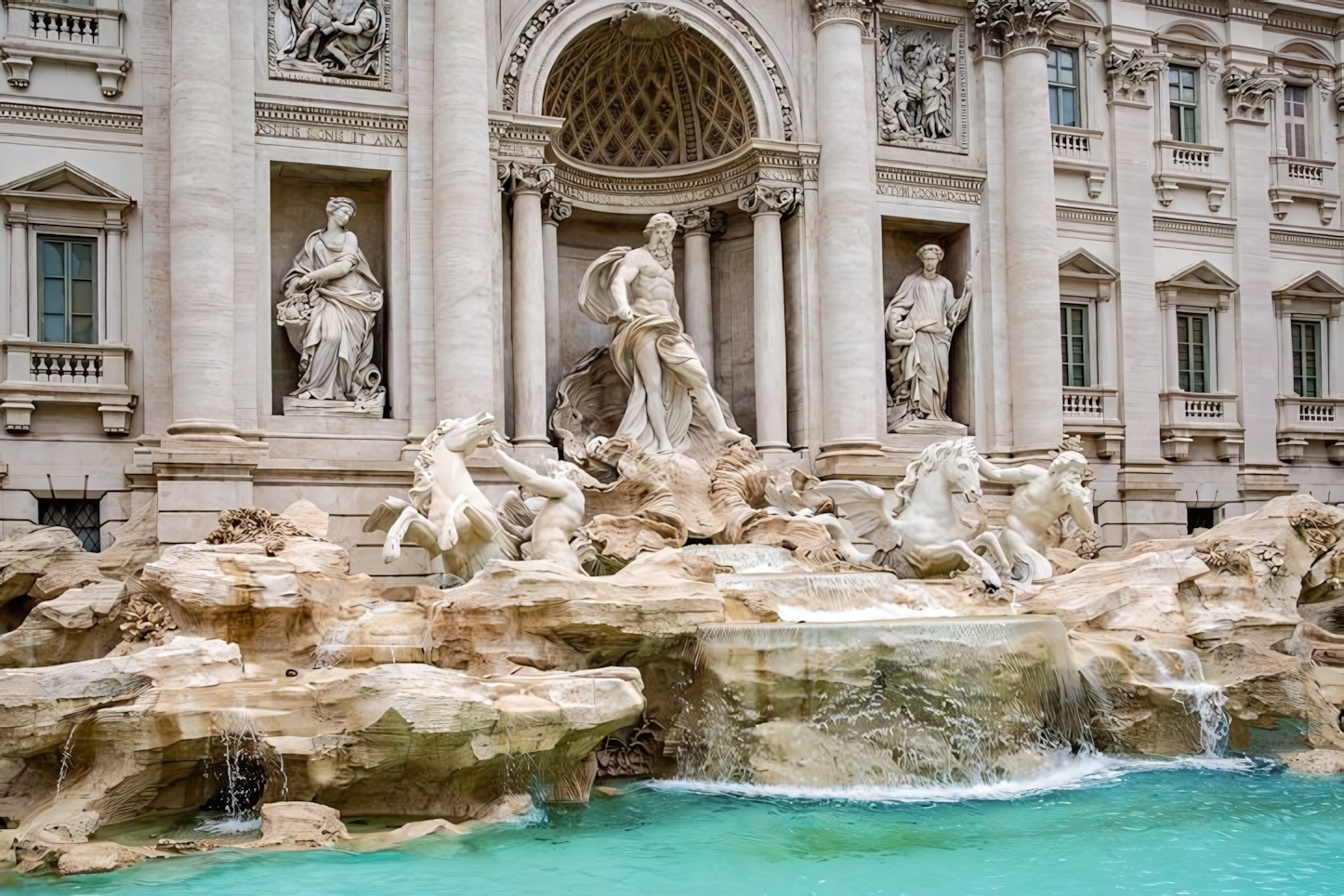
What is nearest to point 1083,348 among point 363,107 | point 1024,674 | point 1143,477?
point 1143,477

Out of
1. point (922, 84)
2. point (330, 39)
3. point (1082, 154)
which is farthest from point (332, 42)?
point (1082, 154)

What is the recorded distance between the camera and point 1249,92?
73.4 feet

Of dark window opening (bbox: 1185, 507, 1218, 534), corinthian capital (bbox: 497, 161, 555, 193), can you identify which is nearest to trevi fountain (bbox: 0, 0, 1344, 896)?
corinthian capital (bbox: 497, 161, 555, 193)

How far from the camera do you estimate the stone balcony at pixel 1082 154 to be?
822 inches

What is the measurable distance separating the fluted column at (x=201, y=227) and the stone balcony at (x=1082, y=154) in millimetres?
12821

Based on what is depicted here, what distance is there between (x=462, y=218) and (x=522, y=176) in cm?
127

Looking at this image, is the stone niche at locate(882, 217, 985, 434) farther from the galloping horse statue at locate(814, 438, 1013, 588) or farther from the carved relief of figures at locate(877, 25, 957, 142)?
the galloping horse statue at locate(814, 438, 1013, 588)

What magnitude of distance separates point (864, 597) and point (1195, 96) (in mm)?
13966

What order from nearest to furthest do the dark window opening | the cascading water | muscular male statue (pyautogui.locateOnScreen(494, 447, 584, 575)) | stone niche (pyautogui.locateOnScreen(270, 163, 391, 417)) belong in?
the cascading water < muscular male statue (pyautogui.locateOnScreen(494, 447, 584, 575)) < stone niche (pyautogui.locateOnScreen(270, 163, 391, 417)) < the dark window opening

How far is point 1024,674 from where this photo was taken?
1173 centimetres

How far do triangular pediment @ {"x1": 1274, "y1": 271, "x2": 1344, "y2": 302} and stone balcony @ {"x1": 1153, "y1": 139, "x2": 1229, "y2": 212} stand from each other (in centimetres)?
196

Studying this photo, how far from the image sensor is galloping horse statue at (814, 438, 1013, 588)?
A: 585 inches

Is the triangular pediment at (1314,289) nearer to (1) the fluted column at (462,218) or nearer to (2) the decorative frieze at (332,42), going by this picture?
(1) the fluted column at (462,218)

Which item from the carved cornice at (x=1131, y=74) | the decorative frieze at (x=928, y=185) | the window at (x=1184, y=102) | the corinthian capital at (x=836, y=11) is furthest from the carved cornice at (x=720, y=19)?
the window at (x=1184, y=102)
